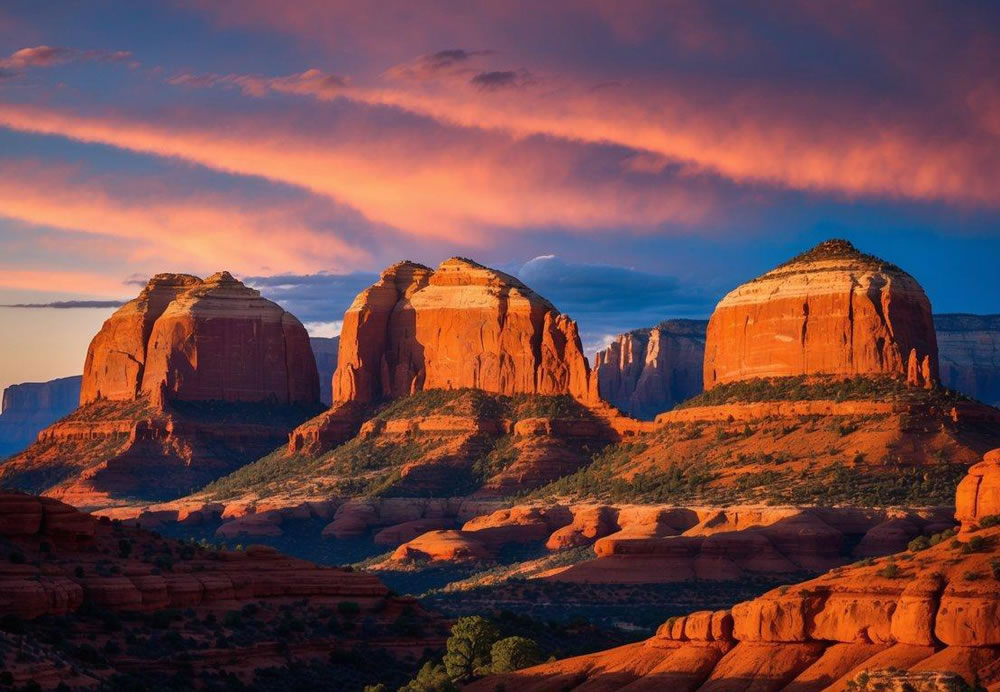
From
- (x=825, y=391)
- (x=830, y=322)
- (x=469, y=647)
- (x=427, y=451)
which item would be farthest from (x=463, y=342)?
(x=469, y=647)

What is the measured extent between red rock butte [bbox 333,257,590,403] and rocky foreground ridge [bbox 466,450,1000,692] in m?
111

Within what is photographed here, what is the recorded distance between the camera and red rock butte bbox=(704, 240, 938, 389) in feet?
514

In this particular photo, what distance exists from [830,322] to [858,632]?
95.5 meters

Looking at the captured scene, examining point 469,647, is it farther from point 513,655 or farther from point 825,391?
point 825,391

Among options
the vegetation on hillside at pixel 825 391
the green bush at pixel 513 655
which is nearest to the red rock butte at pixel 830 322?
the vegetation on hillside at pixel 825 391

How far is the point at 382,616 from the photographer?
94500 mm

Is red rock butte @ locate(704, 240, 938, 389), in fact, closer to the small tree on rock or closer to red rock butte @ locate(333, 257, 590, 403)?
red rock butte @ locate(333, 257, 590, 403)

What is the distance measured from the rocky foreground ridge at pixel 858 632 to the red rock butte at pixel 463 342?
364 feet

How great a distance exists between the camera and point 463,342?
191 meters

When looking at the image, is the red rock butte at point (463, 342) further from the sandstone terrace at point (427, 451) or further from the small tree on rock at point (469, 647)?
the small tree on rock at point (469, 647)

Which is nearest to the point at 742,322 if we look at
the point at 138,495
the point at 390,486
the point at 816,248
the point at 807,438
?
the point at 816,248

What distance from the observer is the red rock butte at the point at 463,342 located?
7269 inches

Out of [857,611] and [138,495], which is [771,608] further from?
[138,495]

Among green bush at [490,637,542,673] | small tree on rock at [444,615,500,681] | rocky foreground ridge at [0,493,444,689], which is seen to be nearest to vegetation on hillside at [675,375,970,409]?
rocky foreground ridge at [0,493,444,689]
